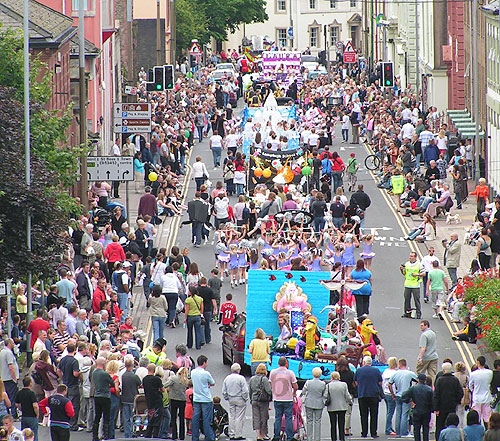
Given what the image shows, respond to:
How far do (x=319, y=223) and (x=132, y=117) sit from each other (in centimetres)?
704

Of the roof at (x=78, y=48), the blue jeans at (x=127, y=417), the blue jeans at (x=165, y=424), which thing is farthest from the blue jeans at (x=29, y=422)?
the roof at (x=78, y=48)

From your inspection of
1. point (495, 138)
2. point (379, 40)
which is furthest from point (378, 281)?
point (379, 40)

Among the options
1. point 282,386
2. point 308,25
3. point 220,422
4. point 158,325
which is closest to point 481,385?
point 282,386

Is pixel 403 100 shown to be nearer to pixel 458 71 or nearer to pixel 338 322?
pixel 458 71

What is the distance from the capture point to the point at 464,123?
53.3m

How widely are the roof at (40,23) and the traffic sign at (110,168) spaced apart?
381 cm

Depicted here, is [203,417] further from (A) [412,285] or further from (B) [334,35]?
(B) [334,35]

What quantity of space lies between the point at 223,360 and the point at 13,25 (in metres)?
13.2

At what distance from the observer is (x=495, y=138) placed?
47.9 m

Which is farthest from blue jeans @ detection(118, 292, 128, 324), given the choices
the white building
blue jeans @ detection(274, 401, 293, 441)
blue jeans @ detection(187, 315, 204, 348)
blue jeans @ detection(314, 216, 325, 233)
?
the white building

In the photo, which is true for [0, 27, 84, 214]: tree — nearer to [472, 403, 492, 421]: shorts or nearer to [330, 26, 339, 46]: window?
[472, 403, 492, 421]: shorts

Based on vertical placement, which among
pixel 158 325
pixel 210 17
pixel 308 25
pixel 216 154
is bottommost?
pixel 158 325

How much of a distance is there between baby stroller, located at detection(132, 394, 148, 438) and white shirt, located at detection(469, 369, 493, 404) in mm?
4890

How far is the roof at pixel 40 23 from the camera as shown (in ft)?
123
